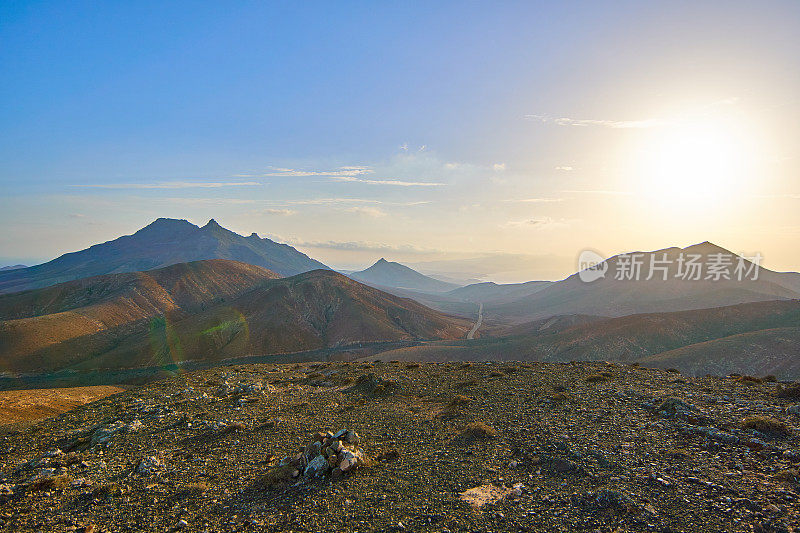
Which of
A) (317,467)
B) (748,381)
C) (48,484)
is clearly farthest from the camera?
(748,381)

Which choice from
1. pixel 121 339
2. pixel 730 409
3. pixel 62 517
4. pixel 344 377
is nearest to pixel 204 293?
pixel 121 339

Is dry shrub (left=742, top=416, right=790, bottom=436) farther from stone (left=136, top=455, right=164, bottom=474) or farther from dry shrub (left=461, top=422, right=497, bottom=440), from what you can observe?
stone (left=136, top=455, right=164, bottom=474)

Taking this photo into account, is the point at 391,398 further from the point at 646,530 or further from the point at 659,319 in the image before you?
the point at 659,319

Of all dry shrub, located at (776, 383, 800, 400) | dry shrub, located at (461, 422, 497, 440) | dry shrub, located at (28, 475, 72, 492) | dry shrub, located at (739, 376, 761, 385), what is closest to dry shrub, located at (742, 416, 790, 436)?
dry shrub, located at (776, 383, 800, 400)

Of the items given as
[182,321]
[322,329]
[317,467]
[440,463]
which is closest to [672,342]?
[440,463]

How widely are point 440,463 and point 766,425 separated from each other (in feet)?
48.1

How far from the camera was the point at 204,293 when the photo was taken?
178 meters

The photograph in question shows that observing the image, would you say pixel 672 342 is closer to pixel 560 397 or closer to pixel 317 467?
pixel 560 397

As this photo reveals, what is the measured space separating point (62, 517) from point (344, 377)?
76.4ft

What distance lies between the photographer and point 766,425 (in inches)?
609

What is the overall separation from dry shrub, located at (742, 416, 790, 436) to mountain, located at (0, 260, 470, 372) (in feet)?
359

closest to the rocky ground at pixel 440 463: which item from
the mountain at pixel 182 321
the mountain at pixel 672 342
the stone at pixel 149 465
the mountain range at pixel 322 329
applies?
the stone at pixel 149 465

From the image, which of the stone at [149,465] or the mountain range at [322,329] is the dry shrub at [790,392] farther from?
the mountain range at [322,329]

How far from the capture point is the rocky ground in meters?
11.5
